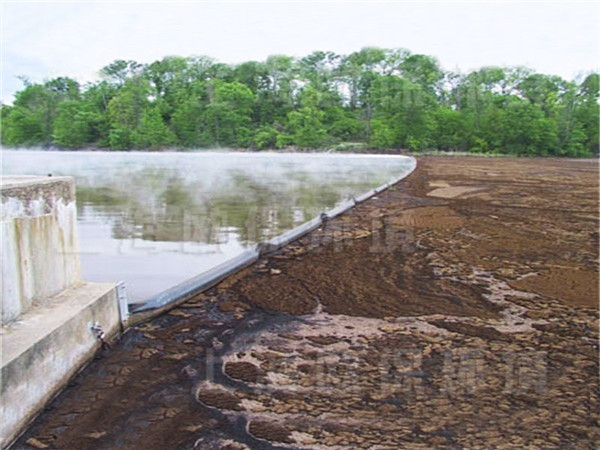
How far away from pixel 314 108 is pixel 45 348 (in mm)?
58720

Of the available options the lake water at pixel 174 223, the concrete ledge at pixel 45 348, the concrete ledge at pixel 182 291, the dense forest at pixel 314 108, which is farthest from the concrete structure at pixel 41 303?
the dense forest at pixel 314 108

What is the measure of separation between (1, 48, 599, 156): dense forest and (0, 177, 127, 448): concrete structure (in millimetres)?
49972

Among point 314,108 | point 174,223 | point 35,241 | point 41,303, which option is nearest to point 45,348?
point 41,303

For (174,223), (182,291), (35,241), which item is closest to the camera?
(35,241)

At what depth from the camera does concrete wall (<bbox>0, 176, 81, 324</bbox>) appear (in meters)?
2.33

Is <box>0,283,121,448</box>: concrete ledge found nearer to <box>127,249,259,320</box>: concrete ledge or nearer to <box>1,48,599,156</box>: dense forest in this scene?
<box>127,249,259,320</box>: concrete ledge

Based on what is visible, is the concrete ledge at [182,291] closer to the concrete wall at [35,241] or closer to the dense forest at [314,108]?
the concrete wall at [35,241]

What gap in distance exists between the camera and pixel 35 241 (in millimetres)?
2545

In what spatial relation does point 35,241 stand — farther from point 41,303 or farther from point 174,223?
point 174,223

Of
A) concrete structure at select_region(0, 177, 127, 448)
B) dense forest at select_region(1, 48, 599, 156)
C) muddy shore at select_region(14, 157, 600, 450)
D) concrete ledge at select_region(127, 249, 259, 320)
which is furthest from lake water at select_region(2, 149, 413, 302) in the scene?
dense forest at select_region(1, 48, 599, 156)

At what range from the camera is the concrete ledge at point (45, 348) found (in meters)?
2.03

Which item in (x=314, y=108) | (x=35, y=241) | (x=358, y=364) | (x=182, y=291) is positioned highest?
(x=314, y=108)

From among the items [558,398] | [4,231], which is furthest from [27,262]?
[558,398]

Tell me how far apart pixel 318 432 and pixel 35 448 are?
3.94 ft
